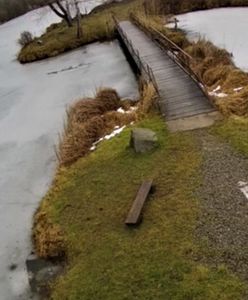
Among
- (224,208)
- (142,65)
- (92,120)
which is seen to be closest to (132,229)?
(224,208)

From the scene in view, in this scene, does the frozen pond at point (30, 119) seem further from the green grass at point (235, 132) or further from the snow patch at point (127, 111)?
the green grass at point (235, 132)

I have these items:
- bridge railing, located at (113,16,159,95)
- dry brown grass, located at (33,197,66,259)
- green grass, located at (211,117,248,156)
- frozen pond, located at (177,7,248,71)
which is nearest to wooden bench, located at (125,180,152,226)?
dry brown grass, located at (33,197,66,259)

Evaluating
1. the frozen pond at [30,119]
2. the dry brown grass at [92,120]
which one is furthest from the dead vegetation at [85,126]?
the frozen pond at [30,119]

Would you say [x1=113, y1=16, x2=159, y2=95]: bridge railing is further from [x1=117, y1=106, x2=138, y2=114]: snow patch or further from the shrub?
the shrub

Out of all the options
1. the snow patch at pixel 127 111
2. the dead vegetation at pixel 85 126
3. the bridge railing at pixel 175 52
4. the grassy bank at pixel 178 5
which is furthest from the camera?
the grassy bank at pixel 178 5

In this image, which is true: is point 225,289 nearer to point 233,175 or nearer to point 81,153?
point 233,175

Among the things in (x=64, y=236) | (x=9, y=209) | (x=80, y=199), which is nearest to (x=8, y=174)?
(x=9, y=209)
